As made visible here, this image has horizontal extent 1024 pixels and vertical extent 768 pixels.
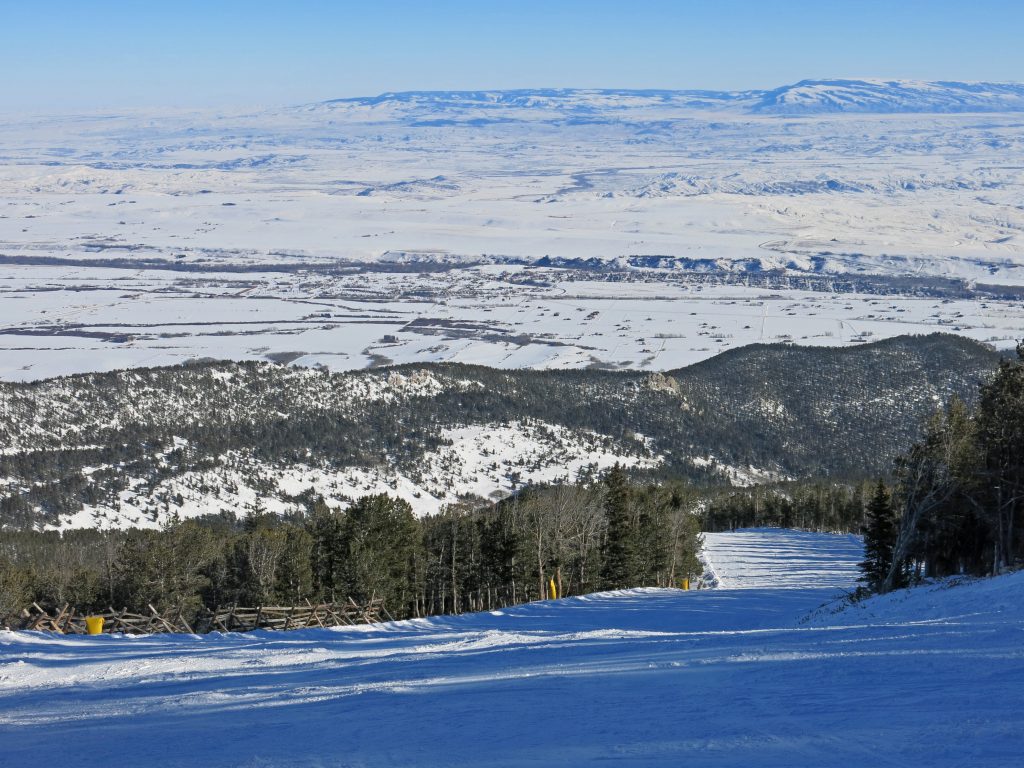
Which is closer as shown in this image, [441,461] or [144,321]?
[441,461]

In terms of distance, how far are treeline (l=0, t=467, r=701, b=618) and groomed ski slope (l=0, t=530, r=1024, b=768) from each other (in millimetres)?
12615

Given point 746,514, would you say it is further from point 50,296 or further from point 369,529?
point 50,296

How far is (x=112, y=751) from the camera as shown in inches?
458

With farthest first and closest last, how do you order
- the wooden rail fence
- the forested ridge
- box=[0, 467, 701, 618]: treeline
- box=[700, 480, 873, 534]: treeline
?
the forested ridge < box=[700, 480, 873, 534]: treeline < box=[0, 467, 701, 618]: treeline < the wooden rail fence

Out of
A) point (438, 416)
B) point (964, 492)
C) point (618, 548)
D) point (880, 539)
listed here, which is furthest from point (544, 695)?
point (438, 416)

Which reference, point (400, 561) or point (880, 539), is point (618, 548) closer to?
point (400, 561)

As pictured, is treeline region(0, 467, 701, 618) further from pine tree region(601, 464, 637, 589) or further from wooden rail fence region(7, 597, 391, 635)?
wooden rail fence region(7, 597, 391, 635)

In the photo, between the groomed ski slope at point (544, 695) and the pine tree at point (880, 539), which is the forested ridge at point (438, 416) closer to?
the pine tree at point (880, 539)

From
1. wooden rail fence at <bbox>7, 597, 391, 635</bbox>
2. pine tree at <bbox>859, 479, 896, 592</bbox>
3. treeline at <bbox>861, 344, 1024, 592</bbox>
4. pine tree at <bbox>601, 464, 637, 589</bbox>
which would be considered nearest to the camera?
wooden rail fence at <bbox>7, 597, 391, 635</bbox>

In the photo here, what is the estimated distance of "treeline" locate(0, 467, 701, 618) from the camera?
32812 millimetres

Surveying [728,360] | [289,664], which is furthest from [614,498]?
[728,360]

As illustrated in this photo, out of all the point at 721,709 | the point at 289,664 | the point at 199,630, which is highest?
the point at 721,709

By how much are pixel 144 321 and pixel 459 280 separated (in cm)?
6823

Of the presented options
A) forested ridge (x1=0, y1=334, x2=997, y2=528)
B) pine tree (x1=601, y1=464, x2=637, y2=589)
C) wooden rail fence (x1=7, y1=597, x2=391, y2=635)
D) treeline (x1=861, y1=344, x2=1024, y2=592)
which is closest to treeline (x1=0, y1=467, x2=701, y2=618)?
pine tree (x1=601, y1=464, x2=637, y2=589)
